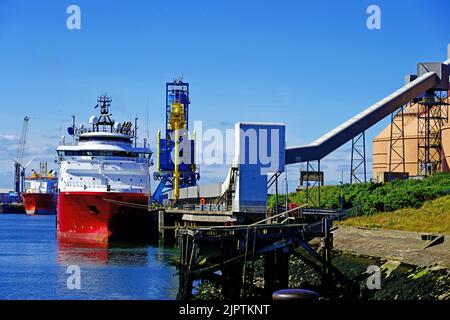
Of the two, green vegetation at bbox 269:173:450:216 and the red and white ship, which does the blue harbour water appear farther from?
green vegetation at bbox 269:173:450:216

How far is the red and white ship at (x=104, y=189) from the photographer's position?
6875 centimetres

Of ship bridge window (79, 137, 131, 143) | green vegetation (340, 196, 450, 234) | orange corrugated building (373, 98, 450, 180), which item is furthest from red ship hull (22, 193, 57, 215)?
green vegetation (340, 196, 450, 234)

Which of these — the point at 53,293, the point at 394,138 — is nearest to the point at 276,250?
the point at 53,293

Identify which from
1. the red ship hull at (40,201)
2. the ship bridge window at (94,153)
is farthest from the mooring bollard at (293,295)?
the red ship hull at (40,201)

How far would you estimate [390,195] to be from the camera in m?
55.3

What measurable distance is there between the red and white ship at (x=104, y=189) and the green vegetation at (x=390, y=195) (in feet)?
54.2

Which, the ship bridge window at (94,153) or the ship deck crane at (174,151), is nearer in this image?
the ship bridge window at (94,153)

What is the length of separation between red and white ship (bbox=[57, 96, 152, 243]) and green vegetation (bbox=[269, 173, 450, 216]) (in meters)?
16.5

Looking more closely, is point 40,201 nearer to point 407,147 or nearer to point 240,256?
point 407,147

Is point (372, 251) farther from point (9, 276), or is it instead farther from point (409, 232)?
point (9, 276)

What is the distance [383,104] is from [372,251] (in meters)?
26.2

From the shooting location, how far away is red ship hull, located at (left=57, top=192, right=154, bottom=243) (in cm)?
6838

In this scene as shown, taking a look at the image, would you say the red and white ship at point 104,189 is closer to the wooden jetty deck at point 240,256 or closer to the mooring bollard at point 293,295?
the wooden jetty deck at point 240,256

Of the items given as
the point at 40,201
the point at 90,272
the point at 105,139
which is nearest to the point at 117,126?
the point at 105,139
